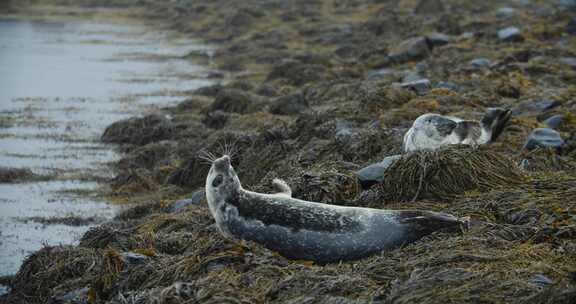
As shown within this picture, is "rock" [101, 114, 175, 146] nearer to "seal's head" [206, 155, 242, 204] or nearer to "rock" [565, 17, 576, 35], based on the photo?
"seal's head" [206, 155, 242, 204]

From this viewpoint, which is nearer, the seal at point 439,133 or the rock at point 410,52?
the seal at point 439,133

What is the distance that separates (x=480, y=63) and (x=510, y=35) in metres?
3.56

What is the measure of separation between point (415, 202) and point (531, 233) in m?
1.18

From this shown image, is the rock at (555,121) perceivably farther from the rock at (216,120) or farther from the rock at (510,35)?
the rock at (510,35)

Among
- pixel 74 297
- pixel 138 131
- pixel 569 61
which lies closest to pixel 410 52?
pixel 569 61

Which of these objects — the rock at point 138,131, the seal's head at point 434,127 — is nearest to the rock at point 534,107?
the seal's head at point 434,127

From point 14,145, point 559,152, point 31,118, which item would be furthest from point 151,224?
point 31,118

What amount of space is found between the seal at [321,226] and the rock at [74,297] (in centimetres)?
103

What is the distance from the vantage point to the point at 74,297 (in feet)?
18.9

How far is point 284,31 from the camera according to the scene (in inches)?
1082

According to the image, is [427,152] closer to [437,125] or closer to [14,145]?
[437,125]

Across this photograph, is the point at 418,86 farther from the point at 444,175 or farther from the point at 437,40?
the point at 437,40

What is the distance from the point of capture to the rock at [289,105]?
559 inches

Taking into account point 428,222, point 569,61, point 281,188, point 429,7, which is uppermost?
point 281,188
